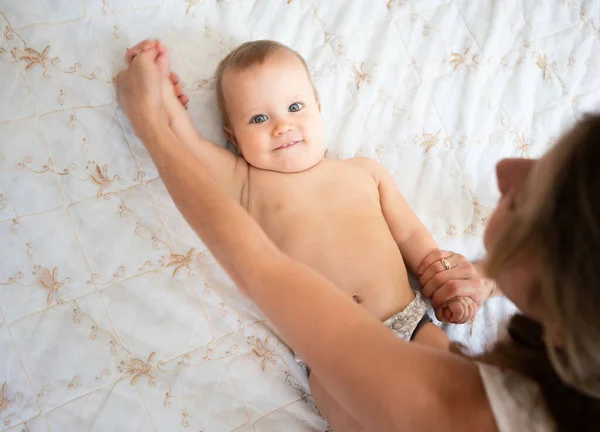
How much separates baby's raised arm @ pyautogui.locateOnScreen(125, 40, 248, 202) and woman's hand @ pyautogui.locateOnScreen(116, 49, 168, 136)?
0.09 ft

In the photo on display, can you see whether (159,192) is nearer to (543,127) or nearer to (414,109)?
(414,109)

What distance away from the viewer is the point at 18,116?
1.08 meters

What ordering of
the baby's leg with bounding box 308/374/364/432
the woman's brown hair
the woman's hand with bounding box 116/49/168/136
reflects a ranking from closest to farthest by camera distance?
the woman's brown hair, the baby's leg with bounding box 308/374/364/432, the woman's hand with bounding box 116/49/168/136

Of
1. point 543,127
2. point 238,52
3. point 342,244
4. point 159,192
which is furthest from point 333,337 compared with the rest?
point 543,127

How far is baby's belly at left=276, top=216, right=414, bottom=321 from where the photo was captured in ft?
3.64

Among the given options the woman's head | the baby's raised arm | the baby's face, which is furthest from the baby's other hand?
the woman's head

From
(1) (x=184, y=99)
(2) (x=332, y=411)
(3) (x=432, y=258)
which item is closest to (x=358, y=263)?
(3) (x=432, y=258)

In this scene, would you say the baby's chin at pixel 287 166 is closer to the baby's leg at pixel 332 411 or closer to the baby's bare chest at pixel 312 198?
the baby's bare chest at pixel 312 198

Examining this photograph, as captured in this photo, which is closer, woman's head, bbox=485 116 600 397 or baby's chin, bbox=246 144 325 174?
woman's head, bbox=485 116 600 397

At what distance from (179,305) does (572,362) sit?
2.49ft

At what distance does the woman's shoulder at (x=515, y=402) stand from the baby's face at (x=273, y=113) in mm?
657

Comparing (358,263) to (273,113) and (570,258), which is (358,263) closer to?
(273,113)

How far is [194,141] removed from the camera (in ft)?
3.69

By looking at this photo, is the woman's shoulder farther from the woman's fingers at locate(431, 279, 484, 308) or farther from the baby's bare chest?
the baby's bare chest
